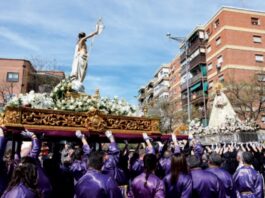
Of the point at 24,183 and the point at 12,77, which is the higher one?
the point at 12,77

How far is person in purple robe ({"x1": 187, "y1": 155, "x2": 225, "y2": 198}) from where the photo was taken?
491cm

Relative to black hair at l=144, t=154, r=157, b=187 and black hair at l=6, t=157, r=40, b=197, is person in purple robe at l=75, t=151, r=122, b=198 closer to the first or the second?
black hair at l=144, t=154, r=157, b=187

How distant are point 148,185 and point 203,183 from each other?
0.89 metres

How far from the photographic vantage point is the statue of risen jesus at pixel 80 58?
7.91 meters

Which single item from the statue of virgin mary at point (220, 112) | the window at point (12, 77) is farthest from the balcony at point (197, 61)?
the statue of virgin mary at point (220, 112)

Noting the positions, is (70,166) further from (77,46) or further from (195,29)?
(195,29)

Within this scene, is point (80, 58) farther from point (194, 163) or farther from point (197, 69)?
point (197, 69)

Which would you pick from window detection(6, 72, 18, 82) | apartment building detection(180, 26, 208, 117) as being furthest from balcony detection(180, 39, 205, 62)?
window detection(6, 72, 18, 82)

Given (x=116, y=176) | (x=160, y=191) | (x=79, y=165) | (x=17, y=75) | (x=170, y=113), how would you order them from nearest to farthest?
(x=160, y=191), (x=79, y=165), (x=116, y=176), (x=17, y=75), (x=170, y=113)

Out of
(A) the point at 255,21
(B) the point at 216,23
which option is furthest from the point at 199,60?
(A) the point at 255,21

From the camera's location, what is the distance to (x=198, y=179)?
4.95m

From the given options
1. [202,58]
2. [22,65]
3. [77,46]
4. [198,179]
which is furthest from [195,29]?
[198,179]

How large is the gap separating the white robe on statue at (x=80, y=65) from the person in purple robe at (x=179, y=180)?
377cm

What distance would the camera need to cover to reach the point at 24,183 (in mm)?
3346
